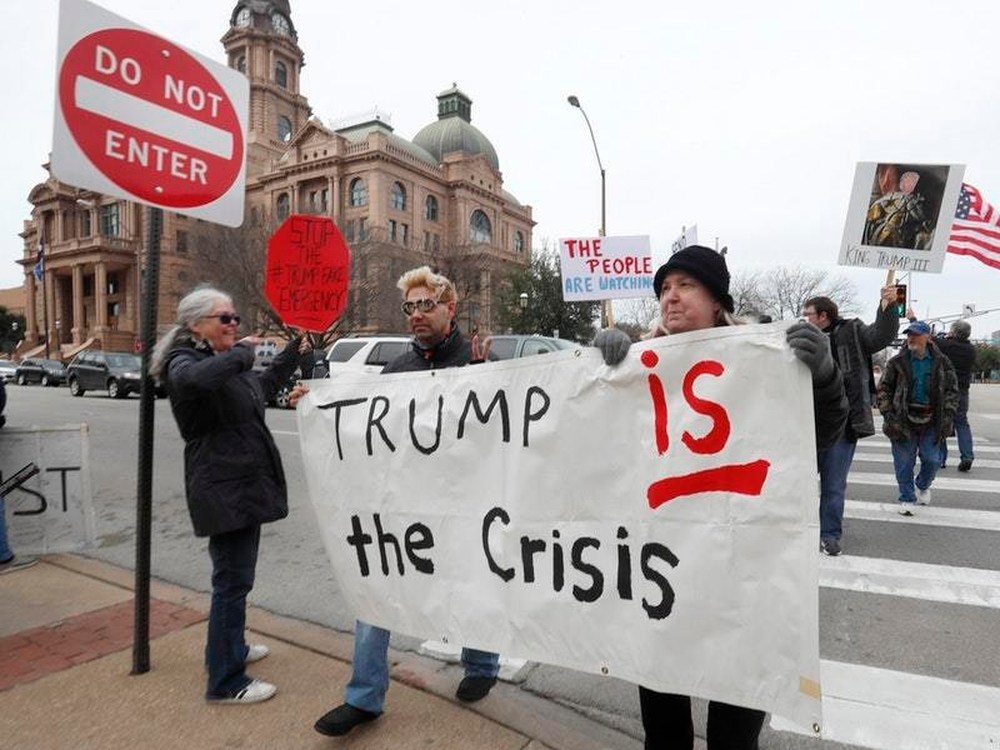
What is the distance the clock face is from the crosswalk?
85895 mm

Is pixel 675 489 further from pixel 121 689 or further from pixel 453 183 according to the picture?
pixel 453 183

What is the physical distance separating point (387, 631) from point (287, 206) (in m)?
64.5

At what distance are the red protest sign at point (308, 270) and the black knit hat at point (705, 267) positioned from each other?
2.30 metres

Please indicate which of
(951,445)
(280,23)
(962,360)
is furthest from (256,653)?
(280,23)

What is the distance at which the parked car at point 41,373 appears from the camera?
3609 centimetres

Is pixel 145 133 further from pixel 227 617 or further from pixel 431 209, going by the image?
pixel 431 209

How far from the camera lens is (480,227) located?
7300cm

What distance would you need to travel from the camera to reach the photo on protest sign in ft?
14.2

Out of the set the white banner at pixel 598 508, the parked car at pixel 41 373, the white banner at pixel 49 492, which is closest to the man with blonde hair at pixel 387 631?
the white banner at pixel 598 508

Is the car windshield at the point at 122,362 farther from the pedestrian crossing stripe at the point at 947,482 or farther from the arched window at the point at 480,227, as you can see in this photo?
the arched window at the point at 480,227

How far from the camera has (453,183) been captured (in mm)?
69500

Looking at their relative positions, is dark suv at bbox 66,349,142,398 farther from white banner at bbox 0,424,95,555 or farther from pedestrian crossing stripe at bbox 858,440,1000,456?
pedestrian crossing stripe at bbox 858,440,1000,456

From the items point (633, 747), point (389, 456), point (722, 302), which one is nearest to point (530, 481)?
point (389, 456)

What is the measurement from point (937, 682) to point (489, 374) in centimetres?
270
